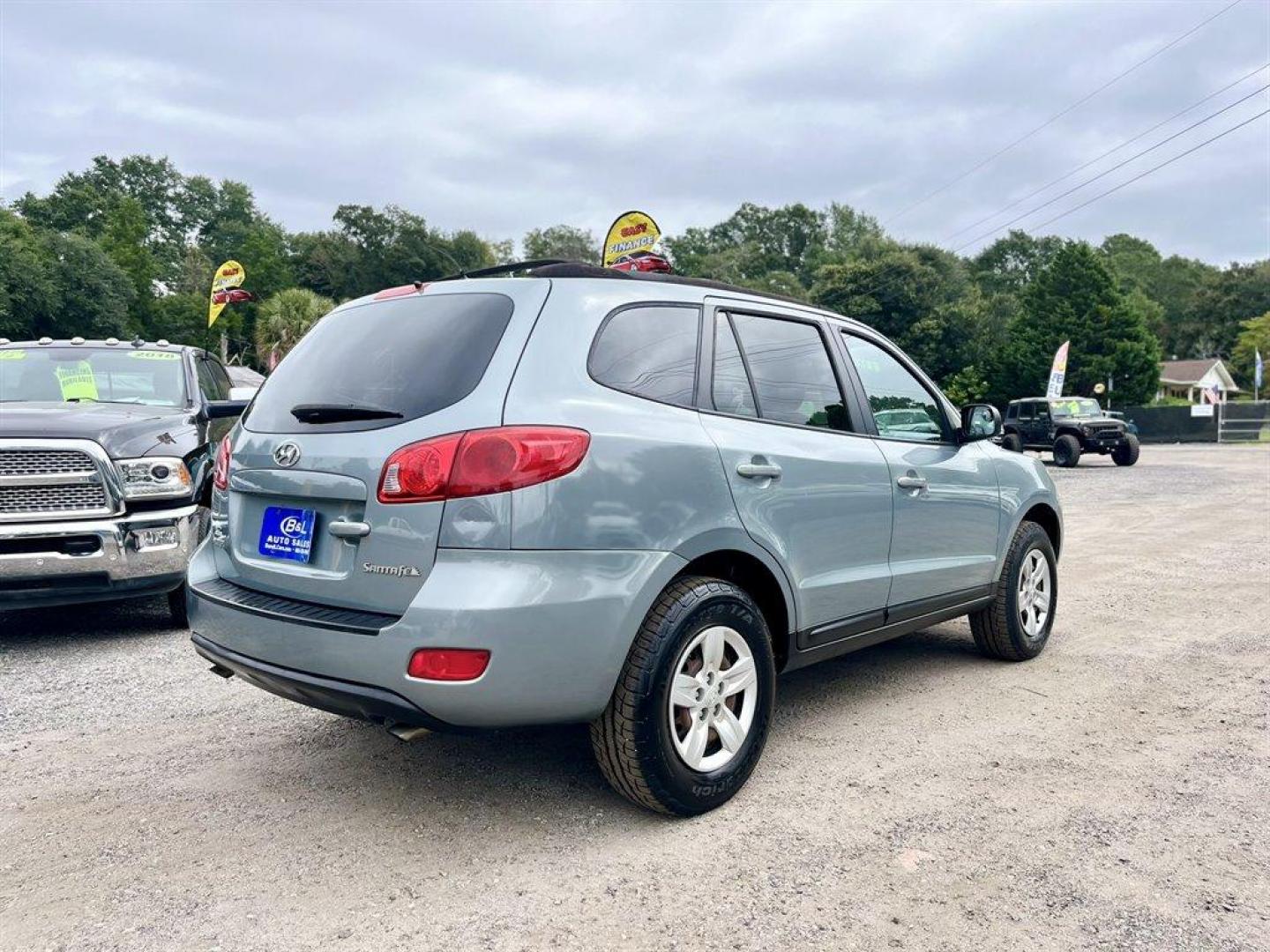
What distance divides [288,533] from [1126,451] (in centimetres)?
2206

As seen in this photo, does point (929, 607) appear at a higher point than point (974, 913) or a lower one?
higher

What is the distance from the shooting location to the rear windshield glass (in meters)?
2.79

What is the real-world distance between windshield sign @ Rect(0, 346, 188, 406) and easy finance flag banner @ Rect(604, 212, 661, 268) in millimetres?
6758

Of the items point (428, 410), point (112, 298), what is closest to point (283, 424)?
point (428, 410)

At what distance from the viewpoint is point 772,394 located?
350 cm

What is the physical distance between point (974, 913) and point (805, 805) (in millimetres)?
738

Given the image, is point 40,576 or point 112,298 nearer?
point 40,576

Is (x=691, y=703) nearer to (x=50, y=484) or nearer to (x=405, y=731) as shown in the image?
(x=405, y=731)

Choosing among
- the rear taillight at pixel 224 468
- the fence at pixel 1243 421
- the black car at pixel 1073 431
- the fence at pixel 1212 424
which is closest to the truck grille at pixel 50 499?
the rear taillight at pixel 224 468

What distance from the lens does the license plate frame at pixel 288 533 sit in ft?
9.41

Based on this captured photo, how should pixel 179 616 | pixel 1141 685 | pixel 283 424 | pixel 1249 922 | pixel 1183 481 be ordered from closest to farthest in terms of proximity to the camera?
pixel 1249 922 < pixel 283 424 < pixel 1141 685 < pixel 179 616 < pixel 1183 481

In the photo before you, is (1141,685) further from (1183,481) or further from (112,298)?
(112,298)

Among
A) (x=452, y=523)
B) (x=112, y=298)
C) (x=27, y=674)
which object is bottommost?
(x=27, y=674)

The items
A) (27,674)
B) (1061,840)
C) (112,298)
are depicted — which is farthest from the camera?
(112,298)
